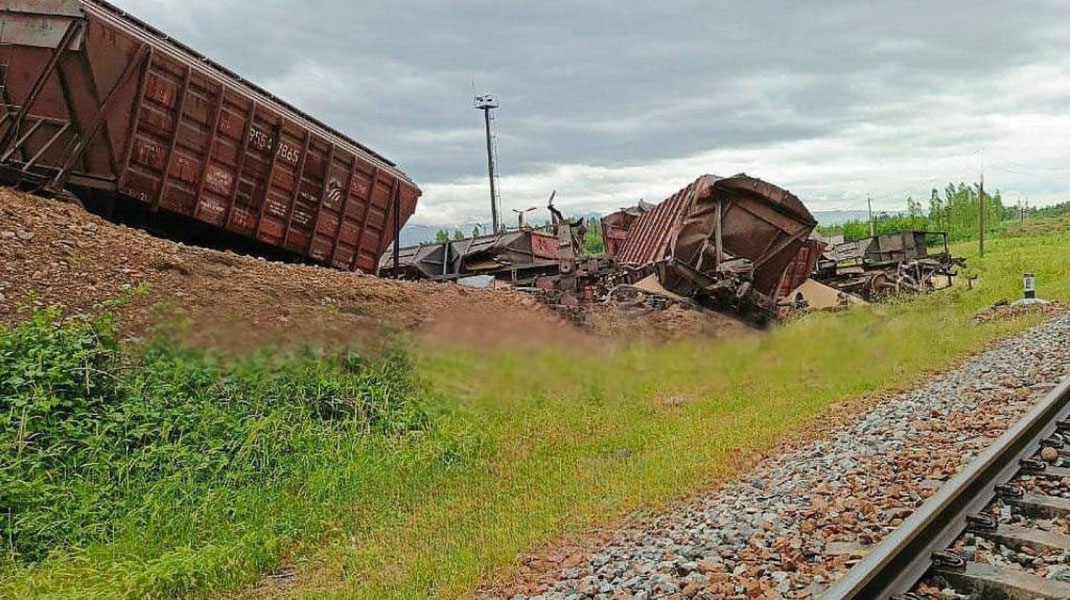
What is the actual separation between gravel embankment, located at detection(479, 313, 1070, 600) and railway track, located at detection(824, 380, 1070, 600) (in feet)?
1.12

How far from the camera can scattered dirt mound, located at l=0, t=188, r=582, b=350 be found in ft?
25.6

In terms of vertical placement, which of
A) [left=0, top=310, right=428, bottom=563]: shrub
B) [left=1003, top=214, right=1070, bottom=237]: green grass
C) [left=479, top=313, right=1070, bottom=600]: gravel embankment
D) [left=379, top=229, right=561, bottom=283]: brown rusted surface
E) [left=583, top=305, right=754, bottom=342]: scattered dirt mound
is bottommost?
[left=0, top=310, right=428, bottom=563]: shrub

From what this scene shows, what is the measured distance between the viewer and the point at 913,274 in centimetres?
2491

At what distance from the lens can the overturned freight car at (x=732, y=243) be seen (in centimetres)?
1428

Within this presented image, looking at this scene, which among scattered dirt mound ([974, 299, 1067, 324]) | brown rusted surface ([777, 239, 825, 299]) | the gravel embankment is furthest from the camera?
brown rusted surface ([777, 239, 825, 299])

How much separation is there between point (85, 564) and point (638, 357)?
6834 mm

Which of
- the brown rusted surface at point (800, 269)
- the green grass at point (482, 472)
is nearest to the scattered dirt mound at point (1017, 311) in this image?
the brown rusted surface at point (800, 269)

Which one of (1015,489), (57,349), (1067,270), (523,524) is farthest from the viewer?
(1067,270)

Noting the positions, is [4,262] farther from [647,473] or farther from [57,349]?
[647,473]

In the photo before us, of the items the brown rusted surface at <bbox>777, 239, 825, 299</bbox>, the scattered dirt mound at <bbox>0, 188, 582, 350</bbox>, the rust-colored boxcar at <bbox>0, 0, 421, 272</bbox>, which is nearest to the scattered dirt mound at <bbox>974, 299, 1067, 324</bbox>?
the brown rusted surface at <bbox>777, 239, 825, 299</bbox>

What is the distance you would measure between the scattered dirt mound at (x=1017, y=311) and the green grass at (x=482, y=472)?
13.1ft

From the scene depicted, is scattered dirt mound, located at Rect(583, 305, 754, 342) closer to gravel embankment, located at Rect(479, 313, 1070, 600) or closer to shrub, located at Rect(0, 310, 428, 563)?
shrub, located at Rect(0, 310, 428, 563)

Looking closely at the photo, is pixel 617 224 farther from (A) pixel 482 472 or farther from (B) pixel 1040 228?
(B) pixel 1040 228

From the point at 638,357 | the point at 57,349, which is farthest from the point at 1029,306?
the point at 57,349
